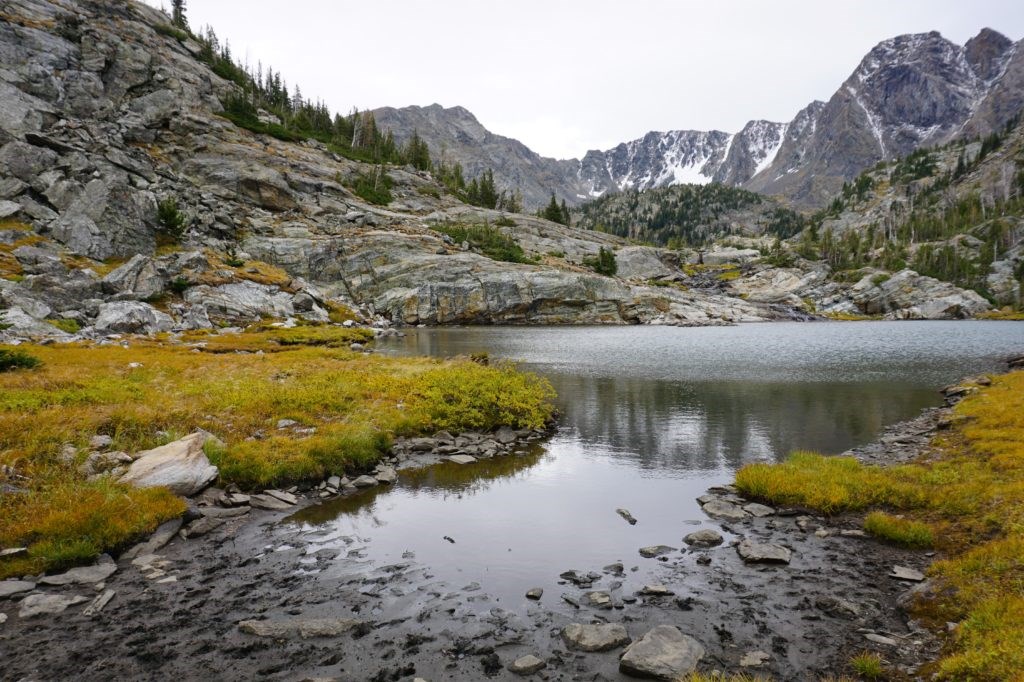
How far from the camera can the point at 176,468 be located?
1617cm

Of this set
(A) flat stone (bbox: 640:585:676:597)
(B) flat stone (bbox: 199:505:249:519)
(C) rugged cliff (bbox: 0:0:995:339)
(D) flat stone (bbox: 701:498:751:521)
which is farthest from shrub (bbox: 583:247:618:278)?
(A) flat stone (bbox: 640:585:676:597)

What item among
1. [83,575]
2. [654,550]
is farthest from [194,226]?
[654,550]

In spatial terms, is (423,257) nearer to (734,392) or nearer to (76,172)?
(76,172)

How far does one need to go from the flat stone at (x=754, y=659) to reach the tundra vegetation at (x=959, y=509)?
256 centimetres

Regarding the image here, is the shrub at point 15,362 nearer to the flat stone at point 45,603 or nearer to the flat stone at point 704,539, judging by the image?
the flat stone at point 45,603

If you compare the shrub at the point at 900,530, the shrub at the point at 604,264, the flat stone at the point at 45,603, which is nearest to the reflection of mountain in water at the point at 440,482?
the flat stone at the point at 45,603

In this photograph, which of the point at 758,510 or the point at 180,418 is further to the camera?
the point at 180,418

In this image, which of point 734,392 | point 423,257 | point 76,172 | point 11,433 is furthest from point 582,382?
point 76,172

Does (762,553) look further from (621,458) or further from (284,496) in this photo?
(284,496)

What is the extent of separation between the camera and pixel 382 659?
917 cm

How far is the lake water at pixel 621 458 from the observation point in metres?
14.2

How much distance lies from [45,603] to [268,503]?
6.72 metres

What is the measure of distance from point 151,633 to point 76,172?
375 feet

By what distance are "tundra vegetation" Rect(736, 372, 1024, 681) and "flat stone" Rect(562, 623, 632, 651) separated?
5.14 meters
